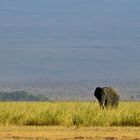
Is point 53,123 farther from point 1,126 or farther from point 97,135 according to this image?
point 97,135

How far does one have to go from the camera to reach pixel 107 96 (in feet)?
116

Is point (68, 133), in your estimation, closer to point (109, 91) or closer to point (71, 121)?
point (71, 121)

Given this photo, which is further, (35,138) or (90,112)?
(90,112)

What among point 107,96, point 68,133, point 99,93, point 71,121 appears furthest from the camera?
point 99,93

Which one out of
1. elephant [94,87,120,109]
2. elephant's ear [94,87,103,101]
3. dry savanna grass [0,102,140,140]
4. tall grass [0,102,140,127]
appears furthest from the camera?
elephant's ear [94,87,103,101]

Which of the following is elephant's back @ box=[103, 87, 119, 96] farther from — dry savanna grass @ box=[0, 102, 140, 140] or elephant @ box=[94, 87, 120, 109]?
dry savanna grass @ box=[0, 102, 140, 140]

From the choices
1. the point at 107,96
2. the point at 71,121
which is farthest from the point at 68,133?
the point at 107,96

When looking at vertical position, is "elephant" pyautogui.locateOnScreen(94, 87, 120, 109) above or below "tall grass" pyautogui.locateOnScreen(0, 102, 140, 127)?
above

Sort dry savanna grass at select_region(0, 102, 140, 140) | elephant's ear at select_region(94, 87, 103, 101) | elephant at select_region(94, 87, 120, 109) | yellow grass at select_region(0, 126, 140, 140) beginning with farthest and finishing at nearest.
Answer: elephant's ear at select_region(94, 87, 103, 101) → elephant at select_region(94, 87, 120, 109) → dry savanna grass at select_region(0, 102, 140, 140) → yellow grass at select_region(0, 126, 140, 140)

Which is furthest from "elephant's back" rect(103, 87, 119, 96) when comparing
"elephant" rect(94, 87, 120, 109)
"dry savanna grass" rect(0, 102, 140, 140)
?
"dry savanna grass" rect(0, 102, 140, 140)

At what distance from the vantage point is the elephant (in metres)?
34.8

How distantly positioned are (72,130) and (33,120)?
2.84m

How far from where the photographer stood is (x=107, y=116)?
25.3 m

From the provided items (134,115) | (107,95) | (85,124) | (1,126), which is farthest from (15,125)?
(107,95)
